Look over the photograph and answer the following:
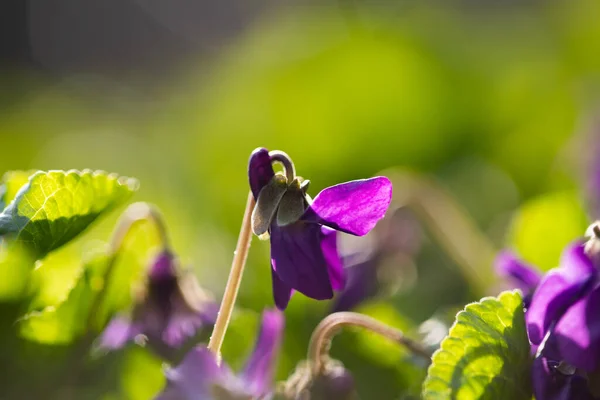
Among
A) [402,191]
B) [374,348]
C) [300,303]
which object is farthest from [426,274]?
[374,348]

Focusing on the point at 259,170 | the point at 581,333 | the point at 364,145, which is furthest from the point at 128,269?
the point at 364,145

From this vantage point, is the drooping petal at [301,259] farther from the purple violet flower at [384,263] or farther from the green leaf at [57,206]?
the purple violet flower at [384,263]

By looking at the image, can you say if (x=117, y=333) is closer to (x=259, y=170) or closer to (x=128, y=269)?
(x=128, y=269)

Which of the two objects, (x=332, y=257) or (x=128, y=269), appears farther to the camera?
(x=128, y=269)

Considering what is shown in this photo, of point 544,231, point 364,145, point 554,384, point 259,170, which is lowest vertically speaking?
point 364,145

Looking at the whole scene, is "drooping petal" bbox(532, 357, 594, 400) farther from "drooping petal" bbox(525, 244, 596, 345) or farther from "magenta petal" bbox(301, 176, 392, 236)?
"magenta petal" bbox(301, 176, 392, 236)

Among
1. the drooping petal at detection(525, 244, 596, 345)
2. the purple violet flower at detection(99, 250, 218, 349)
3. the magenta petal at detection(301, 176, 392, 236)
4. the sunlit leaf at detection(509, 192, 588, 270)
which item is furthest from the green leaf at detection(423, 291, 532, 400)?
the sunlit leaf at detection(509, 192, 588, 270)
